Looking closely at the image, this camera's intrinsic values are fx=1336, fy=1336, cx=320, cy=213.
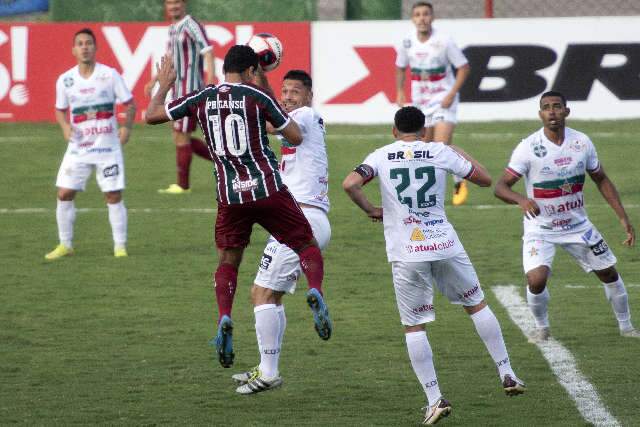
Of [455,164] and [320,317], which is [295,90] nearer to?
[455,164]

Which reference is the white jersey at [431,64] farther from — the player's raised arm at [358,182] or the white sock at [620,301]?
the player's raised arm at [358,182]

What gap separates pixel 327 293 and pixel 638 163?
8177mm

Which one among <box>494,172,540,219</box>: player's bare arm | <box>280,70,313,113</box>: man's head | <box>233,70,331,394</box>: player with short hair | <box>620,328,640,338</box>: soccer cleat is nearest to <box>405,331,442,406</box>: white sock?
<box>233,70,331,394</box>: player with short hair

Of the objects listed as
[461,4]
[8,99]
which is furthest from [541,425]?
[461,4]

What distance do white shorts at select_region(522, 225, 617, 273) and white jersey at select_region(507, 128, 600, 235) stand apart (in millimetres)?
52

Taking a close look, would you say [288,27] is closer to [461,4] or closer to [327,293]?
[461,4]

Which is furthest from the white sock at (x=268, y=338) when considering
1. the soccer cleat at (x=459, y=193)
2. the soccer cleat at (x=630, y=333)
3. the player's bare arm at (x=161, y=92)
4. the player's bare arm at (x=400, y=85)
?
the soccer cleat at (x=459, y=193)

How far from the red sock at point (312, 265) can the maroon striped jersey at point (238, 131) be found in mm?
443

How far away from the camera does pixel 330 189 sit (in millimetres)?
17453

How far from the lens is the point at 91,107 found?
13375 millimetres

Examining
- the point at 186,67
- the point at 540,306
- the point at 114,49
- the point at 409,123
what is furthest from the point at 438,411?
the point at 114,49

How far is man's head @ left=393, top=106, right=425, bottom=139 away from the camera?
788cm

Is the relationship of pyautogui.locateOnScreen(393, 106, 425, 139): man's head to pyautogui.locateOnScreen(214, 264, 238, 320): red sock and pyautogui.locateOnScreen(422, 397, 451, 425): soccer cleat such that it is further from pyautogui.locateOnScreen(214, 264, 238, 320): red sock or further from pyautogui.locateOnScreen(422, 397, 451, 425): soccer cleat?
pyautogui.locateOnScreen(422, 397, 451, 425): soccer cleat

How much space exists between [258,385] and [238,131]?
64.9 inches
